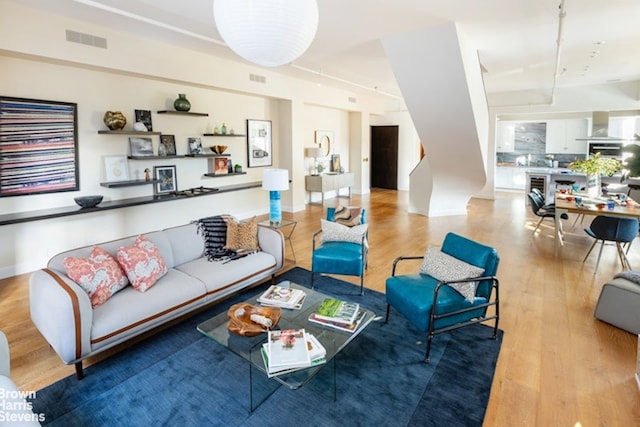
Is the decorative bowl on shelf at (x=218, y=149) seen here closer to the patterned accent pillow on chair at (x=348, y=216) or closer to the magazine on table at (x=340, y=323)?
the patterned accent pillow on chair at (x=348, y=216)

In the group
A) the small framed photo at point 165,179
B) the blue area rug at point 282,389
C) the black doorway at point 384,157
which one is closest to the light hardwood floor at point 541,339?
the blue area rug at point 282,389

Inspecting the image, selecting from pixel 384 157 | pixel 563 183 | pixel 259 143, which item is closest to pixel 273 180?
pixel 259 143

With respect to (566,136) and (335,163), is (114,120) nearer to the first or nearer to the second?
(335,163)

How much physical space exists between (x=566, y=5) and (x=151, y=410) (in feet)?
17.3

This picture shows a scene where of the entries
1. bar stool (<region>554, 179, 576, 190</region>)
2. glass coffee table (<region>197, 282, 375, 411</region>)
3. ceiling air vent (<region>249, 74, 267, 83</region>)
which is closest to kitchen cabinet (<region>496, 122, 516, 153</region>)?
bar stool (<region>554, 179, 576, 190</region>)

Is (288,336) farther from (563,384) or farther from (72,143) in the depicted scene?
(72,143)

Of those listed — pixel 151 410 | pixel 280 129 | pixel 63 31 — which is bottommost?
A: pixel 151 410

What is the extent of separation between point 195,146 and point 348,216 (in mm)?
3244

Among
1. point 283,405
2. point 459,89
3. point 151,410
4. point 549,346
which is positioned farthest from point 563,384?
point 459,89

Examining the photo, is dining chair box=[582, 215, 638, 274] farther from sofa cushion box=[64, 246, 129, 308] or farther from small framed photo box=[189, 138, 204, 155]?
small framed photo box=[189, 138, 204, 155]

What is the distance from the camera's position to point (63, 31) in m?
4.00

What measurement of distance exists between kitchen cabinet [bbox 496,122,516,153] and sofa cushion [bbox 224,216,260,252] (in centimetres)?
984

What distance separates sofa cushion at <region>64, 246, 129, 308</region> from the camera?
8.11 feet

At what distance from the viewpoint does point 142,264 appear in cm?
281
